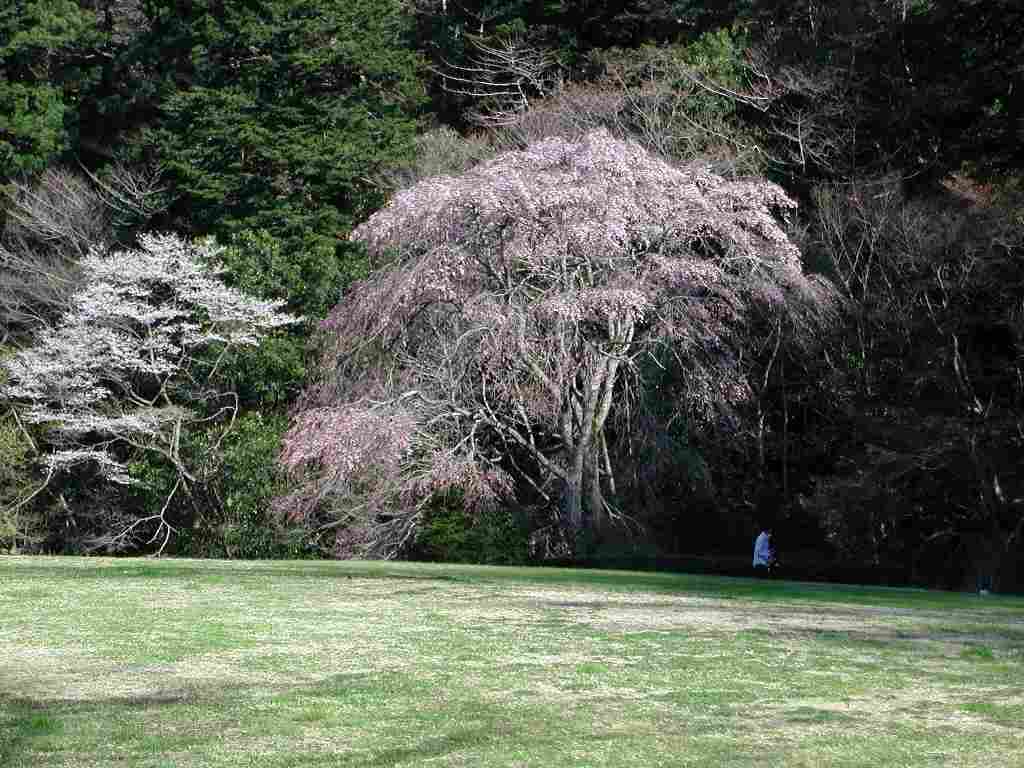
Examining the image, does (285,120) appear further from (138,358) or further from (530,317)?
(530,317)

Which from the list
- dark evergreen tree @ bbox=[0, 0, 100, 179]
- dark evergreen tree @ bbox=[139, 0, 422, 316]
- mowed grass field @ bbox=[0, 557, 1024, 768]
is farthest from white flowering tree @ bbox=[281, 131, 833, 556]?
dark evergreen tree @ bbox=[0, 0, 100, 179]

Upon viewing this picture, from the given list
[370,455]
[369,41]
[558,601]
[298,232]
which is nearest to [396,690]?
[558,601]

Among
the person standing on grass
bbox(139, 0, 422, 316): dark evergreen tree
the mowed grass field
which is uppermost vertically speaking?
bbox(139, 0, 422, 316): dark evergreen tree

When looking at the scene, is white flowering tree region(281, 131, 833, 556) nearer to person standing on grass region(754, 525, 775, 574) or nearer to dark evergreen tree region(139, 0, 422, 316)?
person standing on grass region(754, 525, 775, 574)

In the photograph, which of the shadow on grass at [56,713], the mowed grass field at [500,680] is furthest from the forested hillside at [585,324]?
the shadow on grass at [56,713]

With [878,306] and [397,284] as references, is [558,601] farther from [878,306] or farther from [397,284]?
[878,306]

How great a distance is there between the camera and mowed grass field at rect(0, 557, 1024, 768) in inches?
217

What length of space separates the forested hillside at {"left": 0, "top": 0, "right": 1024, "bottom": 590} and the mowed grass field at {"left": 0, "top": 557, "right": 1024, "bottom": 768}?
30.6ft

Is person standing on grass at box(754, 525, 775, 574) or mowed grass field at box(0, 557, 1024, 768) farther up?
person standing on grass at box(754, 525, 775, 574)

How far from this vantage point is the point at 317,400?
2403 cm

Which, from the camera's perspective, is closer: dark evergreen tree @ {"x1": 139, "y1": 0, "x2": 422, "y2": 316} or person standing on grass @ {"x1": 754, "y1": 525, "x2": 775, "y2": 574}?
person standing on grass @ {"x1": 754, "y1": 525, "x2": 775, "y2": 574}

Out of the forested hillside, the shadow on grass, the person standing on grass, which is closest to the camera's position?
the shadow on grass

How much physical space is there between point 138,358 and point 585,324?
8.89m

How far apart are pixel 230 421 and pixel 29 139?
1198cm
